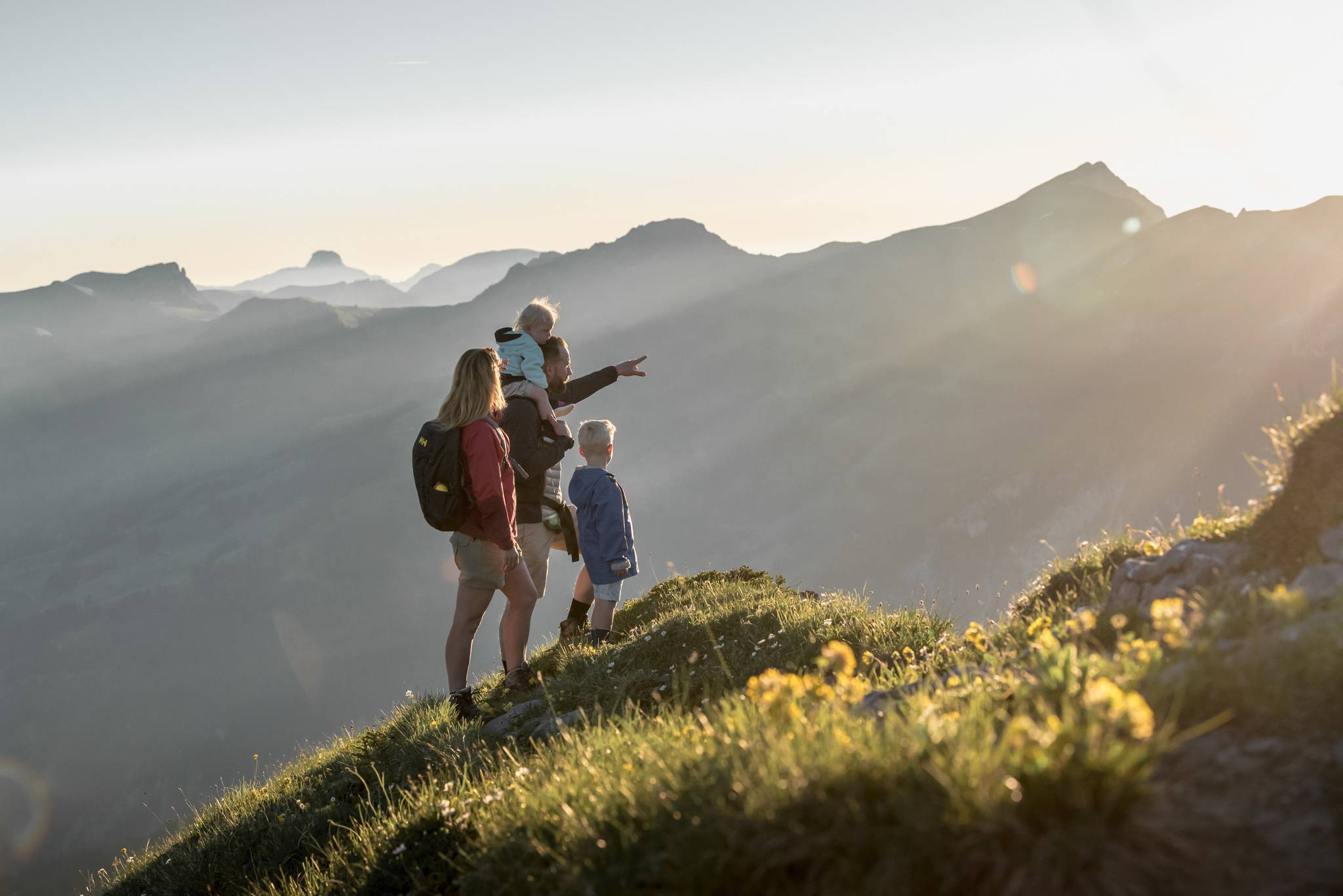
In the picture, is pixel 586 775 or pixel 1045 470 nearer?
pixel 586 775

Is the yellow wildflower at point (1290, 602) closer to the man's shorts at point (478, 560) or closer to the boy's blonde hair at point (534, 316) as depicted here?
the man's shorts at point (478, 560)

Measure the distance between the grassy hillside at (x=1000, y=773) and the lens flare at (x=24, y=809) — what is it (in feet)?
511

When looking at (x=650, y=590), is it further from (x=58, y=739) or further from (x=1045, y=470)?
(x=58, y=739)

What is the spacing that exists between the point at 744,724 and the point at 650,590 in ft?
26.9

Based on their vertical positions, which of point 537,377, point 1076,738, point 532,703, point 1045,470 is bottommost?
point 1045,470

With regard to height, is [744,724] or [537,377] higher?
[537,377]

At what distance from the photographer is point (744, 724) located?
284cm

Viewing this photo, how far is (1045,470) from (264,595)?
14790cm

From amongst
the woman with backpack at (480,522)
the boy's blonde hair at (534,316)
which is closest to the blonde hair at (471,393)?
the woman with backpack at (480,522)

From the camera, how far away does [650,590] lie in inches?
431

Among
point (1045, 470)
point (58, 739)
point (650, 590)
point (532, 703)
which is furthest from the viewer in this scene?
point (58, 739)

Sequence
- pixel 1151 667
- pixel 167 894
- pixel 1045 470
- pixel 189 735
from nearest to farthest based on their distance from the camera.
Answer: pixel 1151 667 → pixel 167 894 → pixel 1045 470 → pixel 189 735

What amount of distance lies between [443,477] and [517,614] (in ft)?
5.32

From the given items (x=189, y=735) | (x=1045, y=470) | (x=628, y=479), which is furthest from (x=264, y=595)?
(x=1045, y=470)
